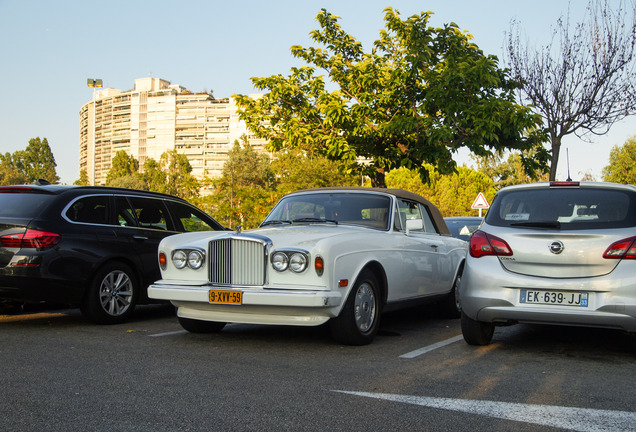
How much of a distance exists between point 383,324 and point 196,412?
4776 millimetres

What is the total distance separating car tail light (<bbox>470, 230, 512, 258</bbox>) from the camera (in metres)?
6.37

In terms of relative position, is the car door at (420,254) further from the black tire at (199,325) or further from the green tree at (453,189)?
the green tree at (453,189)

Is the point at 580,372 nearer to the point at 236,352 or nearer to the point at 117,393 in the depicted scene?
the point at 236,352

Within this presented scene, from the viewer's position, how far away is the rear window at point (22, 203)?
765cm

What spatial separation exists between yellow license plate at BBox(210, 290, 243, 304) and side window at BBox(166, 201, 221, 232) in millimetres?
3290

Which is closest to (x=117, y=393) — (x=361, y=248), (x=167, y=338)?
(x=167, y=338)

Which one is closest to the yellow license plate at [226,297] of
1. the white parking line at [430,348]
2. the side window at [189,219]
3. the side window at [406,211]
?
the white parking line at [430,348]

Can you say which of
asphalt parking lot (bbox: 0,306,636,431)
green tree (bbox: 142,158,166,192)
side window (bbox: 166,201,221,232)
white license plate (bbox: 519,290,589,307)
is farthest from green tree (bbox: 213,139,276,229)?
green tree (bbox: 142,158,166,192)

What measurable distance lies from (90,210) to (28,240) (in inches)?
40.2

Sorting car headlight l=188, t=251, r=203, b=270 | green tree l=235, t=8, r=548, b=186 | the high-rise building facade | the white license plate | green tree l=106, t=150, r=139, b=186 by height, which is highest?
the high-rise building facade

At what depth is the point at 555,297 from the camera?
6062 mm

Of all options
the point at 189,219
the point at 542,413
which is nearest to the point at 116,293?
the point at 189,219

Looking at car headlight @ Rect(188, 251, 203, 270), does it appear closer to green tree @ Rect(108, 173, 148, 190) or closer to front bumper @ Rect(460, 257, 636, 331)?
front bumper @ Rect(460, 257, 636, 331)

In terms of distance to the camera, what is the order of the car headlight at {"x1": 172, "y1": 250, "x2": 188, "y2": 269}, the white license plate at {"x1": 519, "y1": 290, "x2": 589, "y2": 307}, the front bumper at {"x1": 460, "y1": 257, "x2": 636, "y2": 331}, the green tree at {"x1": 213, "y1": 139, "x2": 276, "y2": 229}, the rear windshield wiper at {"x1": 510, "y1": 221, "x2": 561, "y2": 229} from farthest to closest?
the green tree at {"x1": 213, "y1": 139, "x2": 276, "y2": 229} → the car headlight at {"x1": 172, "y1": 250, "x2": 188, "y2": 269} → the rear windshield wiper at {"x1": 510, "y1": 221, "x2": 561, "y2": 229} → the white license plate at {"x1": 519, "y1": 290, "x2": 589, "y2": 307} → the front bumper at {"x1": 460, "y1": 257, "x2": 636, "y2": 331}
